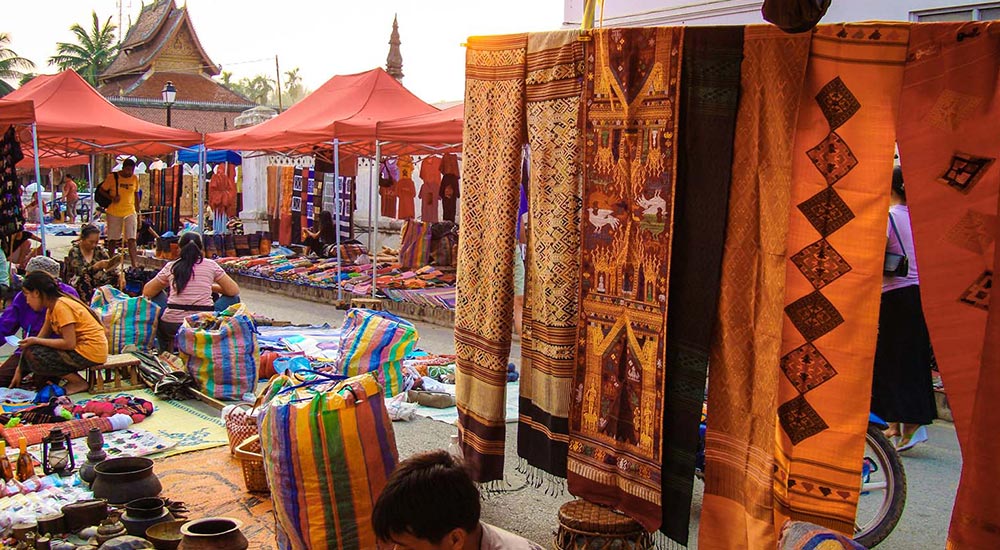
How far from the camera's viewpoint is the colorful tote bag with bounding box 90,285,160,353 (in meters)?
8.40

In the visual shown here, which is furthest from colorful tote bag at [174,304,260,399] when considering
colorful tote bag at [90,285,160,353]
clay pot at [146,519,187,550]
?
clay pot at [146,519,187,550]

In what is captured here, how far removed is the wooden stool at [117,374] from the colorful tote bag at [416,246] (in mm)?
7304

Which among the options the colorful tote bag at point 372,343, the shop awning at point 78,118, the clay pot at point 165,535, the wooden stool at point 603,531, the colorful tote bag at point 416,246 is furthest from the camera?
the colorful tote bag at point 416,246

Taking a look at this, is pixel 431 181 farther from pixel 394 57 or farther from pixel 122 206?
pixel 394 57

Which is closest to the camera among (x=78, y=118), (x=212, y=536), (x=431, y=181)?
(x=212, y=536)

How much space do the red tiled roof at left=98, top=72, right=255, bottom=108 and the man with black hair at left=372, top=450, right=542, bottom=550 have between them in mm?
38787

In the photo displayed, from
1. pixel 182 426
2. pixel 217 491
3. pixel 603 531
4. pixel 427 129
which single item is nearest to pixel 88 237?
pixel 427 129

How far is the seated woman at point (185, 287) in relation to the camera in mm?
8195

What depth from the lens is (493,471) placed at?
12.6ft

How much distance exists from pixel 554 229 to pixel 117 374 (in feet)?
17.7

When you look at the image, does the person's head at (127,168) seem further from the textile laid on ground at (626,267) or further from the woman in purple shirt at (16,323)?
the textile laid on ground at (626,267)

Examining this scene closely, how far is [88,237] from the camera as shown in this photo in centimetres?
1052

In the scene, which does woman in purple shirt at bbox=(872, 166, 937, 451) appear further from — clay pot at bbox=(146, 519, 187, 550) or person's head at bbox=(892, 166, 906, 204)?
clay pot at bbox=(146, 519, 187, 550)

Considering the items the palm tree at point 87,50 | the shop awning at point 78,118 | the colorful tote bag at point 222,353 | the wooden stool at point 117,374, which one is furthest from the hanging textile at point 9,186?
the palm tree at point 87,50
